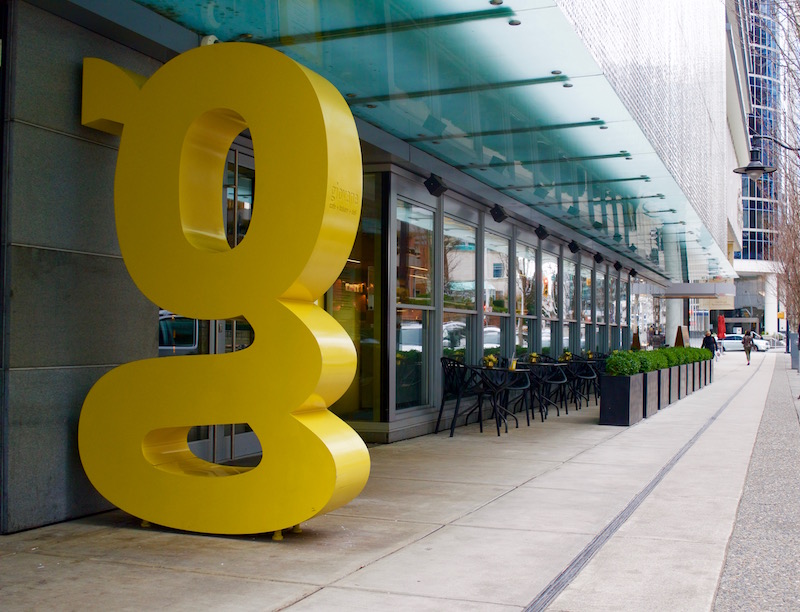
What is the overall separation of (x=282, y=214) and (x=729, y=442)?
768 centimetres

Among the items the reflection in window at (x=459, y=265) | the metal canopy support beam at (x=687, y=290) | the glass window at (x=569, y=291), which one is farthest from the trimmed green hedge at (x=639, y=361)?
the metal canopy support beam at (x=687, y=290)

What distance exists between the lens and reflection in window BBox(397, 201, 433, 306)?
10781 millimetres

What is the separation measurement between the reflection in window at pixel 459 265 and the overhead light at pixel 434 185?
0.82 m

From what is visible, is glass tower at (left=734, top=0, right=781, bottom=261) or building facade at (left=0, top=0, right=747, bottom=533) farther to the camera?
glass tower at (left=734, top=0, right=781, bottom=261)

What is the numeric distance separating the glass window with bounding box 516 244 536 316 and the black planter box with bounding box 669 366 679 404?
3040mm

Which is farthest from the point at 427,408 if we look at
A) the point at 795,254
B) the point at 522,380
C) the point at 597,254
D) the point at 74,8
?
the point at 795,254

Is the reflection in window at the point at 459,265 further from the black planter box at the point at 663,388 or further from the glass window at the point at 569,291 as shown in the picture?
the glass window at the point at 569,291

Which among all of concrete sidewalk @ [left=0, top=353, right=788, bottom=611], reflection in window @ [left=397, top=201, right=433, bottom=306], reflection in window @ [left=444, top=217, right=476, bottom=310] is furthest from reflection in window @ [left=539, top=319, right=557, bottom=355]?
concrete sidewalk @ [left=0, top=353, right=788, bottom=611]

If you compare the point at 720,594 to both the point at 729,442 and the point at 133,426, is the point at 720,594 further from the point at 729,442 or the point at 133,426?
the point at 729,442

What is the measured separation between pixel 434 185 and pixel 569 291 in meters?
8.64

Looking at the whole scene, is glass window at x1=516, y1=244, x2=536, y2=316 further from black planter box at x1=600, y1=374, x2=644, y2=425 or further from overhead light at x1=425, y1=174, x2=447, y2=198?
overhead light at x1=425, y1=174, x2=447, y2=198

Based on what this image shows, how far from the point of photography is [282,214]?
536 centimetres

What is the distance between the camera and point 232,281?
5.51 m

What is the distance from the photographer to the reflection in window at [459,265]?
1219cm
